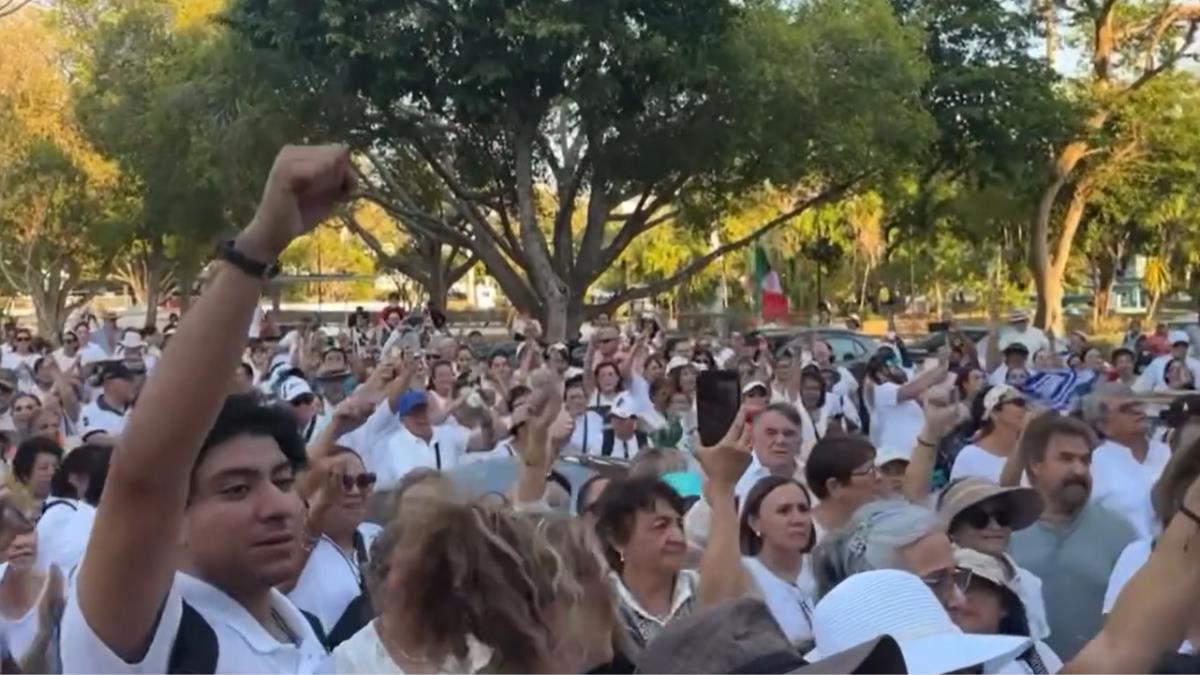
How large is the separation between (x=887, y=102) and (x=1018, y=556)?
950 inches

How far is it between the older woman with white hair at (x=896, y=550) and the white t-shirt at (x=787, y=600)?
351mm

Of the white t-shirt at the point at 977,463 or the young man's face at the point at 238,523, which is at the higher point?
the young man's face at the point at 238,523

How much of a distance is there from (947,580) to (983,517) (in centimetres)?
94

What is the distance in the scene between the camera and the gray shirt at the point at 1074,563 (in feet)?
17.2

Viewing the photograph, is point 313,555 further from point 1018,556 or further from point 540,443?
point 1018,556

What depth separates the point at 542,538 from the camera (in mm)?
3127

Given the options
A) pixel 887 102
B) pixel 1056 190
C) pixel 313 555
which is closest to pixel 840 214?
pixel 1056 190

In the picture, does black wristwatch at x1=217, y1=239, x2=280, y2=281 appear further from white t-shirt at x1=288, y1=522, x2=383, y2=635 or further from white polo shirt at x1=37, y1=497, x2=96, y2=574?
white polo shirt at x1=37, y1=497, x2=96, y2=574

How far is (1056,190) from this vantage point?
123ft

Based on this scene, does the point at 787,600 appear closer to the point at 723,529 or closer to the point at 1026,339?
the point at 723,529

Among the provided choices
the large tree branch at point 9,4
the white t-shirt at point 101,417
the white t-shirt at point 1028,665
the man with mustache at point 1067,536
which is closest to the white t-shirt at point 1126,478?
the man with mustache at point 1067,536

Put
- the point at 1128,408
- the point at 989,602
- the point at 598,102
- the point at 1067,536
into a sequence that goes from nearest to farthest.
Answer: the point at 989,602 < the point at 1067,536 < the point at 1128,408 < the point at 598,102

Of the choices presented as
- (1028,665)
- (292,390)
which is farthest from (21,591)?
(292,390)

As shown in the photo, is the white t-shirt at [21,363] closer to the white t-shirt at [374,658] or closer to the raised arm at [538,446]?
the raised arm at [538,446]
